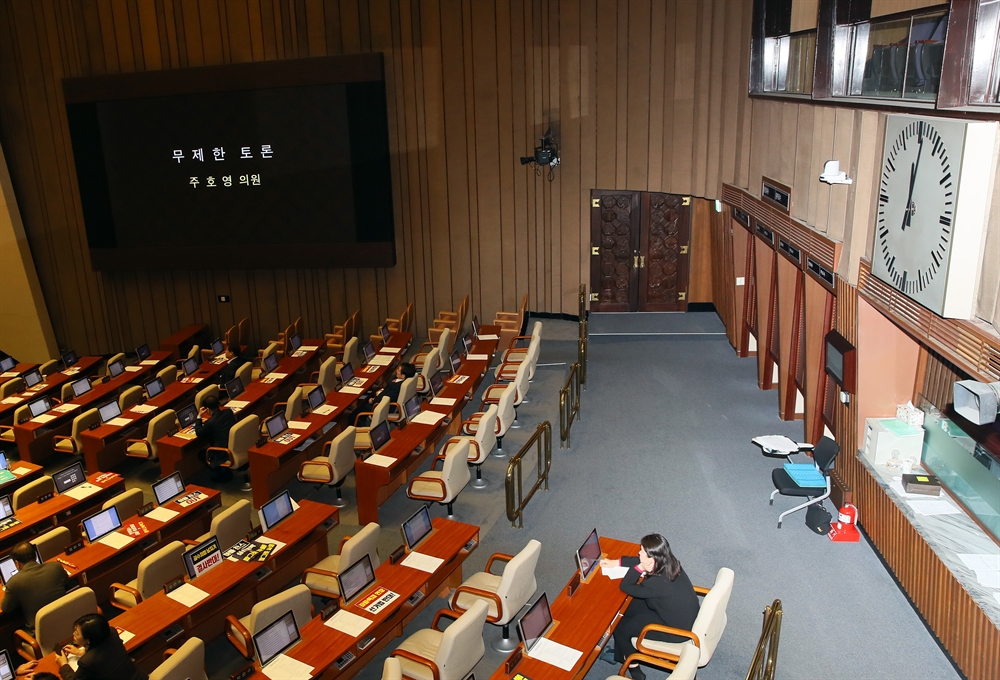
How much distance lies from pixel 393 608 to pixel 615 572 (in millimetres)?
1666

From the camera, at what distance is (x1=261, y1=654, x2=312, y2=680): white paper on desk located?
4977 millimetres

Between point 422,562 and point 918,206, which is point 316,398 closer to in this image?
point 422,562

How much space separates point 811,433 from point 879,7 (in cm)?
515

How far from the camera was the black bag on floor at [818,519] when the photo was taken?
716cm

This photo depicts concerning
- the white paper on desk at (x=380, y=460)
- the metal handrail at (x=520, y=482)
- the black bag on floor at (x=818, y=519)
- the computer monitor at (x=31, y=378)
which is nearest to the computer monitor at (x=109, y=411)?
the computer monitor at (x=31, y=378)

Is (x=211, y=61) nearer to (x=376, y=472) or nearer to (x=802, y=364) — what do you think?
(x=376, y=472)

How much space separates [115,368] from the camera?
12.4 metres

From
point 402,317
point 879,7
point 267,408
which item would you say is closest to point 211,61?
point 402,317

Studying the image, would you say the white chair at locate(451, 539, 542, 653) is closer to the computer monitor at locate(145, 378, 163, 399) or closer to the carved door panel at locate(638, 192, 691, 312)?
the computer monitor at locate(145, 378, 163, 399)

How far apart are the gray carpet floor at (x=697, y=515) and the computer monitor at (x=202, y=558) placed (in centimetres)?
71

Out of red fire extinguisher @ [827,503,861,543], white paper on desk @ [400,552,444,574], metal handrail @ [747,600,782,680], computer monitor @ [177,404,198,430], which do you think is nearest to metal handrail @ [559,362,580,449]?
white paper on desk @ [400,552,444,574]

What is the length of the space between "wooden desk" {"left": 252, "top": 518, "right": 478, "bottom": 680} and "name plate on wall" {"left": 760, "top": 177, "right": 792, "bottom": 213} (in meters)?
5.07

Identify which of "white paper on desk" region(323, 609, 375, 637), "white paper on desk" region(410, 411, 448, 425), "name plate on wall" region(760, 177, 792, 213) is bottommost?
"white paper on desk" region(323, 609, 375, 637)

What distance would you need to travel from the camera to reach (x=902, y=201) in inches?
226
